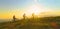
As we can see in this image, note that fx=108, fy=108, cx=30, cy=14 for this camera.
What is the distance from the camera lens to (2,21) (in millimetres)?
1613

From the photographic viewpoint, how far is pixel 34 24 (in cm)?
162

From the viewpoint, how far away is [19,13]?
1.65m

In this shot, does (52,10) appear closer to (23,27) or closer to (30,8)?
(30,8)

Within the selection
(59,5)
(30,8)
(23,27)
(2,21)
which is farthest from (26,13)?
(59,5)

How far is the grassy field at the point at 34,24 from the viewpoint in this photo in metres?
1.60

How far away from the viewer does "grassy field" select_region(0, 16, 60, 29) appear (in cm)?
160

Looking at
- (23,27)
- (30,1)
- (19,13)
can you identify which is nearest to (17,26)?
(23,27)

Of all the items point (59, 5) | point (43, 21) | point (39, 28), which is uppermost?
point (59, 5)

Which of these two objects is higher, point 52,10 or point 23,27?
point 52,10

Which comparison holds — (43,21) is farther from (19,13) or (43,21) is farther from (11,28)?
(11,28)

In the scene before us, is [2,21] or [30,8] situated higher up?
[30,8]

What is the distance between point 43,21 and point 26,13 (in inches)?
11.3

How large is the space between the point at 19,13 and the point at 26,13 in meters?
0.11

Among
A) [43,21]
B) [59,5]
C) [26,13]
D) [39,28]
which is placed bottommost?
[39,28]
